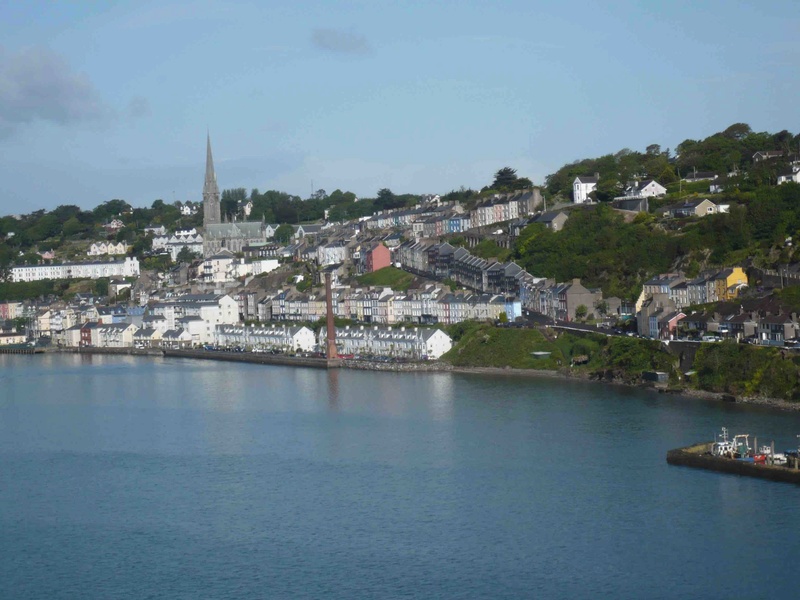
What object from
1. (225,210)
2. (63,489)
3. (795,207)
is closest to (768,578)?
(63,489)

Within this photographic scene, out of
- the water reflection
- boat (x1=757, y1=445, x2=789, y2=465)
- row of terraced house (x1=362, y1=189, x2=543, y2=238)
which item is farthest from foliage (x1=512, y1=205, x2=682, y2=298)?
boat (x1=757, y1=445, x2=789, y2=465)

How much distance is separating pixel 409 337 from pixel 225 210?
32008mm

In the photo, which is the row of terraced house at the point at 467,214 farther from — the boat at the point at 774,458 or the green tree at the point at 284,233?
the boat at the point at 774,458

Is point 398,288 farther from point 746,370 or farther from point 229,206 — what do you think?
point 229,206

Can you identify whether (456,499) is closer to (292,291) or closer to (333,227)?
(292,291)

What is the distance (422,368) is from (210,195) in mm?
28770

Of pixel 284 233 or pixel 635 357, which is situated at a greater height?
pixel 284 233

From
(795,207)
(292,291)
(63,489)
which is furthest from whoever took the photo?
(292,291)

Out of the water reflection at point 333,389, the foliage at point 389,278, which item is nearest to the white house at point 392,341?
the water reflection at point 333,389

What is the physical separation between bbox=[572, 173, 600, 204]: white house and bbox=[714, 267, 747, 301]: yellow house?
11.3 metres

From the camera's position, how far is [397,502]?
40.2 ft

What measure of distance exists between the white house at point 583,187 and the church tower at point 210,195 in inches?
840

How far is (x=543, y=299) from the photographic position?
25.2 metres

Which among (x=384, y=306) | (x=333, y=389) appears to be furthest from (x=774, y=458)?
(x=384, y=306)
